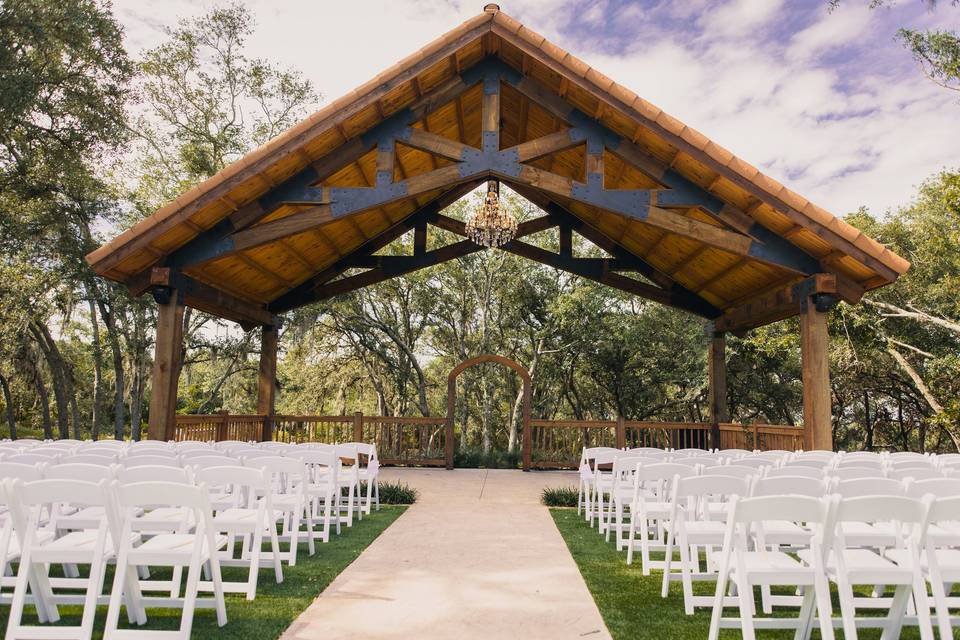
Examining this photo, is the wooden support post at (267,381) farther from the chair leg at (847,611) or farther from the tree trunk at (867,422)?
the tree trunk at (867,422)

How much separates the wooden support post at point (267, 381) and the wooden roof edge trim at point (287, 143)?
5.15 m

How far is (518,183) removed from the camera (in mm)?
9055

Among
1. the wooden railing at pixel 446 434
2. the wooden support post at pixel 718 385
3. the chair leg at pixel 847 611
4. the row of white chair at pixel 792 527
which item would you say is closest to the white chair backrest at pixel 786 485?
the row of white chair at pixel 792 527

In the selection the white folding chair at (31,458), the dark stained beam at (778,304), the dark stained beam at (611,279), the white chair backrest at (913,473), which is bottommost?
the white chair backrest at (913,473)

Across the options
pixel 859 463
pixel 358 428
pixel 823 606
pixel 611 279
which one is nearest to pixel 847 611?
pixel 823 606

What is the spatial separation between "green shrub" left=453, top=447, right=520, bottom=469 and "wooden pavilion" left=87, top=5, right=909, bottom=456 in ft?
18.4

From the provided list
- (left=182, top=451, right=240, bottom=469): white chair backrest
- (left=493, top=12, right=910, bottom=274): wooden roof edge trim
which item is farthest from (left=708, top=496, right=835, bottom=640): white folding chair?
(left=493, top=12, right=910, bottom=274): wooden roof edge trim

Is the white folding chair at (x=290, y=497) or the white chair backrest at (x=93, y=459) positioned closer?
the white chair backrest at (x=93, y=459)

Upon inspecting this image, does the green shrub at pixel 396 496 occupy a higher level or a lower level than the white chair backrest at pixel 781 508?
lower

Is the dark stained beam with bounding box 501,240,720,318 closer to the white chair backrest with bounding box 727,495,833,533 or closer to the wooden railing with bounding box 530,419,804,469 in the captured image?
the wooden railing with bounding box 530,419,804,469

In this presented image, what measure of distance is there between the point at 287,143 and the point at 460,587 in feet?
19.2

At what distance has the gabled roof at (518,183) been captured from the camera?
7.88 metres

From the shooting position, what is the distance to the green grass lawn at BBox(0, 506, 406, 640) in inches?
131

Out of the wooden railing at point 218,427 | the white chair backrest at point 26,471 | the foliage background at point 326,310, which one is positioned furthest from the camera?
the foliage background at point 326,310
